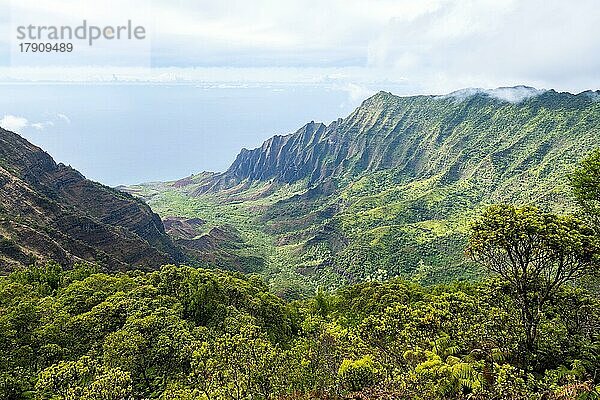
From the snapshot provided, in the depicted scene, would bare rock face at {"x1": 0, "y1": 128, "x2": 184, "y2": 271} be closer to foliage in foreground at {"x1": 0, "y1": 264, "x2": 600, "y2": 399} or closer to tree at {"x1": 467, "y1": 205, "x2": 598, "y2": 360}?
foliage in foreground at {"x1": 0, "y1": 264, "x2": 600, "y2": 399}

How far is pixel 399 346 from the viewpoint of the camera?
73.0 feet

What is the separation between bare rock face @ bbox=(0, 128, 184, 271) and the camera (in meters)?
73.2

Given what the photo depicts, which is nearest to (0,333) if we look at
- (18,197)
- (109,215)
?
(18,197)

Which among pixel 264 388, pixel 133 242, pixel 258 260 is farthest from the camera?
pixel 258 260

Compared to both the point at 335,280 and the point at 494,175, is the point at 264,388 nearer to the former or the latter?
the point at 335,280

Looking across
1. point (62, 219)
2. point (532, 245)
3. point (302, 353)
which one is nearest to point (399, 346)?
point (302, 353)

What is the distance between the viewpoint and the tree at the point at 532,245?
21.2 m

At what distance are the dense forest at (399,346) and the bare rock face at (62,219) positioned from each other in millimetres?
45264

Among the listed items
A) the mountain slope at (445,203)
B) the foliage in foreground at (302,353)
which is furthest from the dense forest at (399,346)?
the mountain slope at (445,203)

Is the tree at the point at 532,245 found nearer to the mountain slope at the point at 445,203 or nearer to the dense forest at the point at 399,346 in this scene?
the dense forest at the point at 399,346

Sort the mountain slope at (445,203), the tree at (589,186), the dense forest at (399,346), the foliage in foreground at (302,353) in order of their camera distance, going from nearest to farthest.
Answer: the foliage in foreground at (302,353) → the dense forest at (399,346) → the tree at (589,186) → the mountain slope at (445,203)

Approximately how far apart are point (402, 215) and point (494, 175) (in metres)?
40.9

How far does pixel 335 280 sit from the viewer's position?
424ft

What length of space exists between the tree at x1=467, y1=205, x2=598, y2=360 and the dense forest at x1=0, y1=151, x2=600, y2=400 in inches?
2.8
